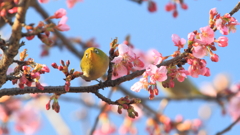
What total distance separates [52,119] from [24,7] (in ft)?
13.5

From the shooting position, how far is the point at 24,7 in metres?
1.18

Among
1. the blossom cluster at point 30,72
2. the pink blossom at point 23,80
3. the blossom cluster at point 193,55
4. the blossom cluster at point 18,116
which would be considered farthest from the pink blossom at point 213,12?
the blossom cluster at point 18,116

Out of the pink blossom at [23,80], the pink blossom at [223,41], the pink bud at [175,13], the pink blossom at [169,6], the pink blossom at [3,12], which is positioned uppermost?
the pink blossom at [169,6]

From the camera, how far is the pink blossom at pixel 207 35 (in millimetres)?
1470

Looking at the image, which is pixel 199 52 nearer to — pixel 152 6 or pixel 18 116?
pixel 152 6

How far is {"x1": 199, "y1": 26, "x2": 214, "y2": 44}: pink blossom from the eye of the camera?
4.82ft

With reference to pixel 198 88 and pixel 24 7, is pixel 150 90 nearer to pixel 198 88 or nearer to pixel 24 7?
pixel 24 7

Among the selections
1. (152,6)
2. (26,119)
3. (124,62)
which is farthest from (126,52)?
(26,119)

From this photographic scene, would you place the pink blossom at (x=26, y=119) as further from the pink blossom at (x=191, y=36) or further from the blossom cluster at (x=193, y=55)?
the pink blossom at (x=191, y=36)

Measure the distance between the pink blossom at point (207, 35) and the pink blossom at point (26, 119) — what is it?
2862 mm

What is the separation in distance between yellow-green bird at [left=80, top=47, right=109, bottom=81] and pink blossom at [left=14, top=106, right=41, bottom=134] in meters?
2.42

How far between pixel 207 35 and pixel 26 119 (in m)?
3.03

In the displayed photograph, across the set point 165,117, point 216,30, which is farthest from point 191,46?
point 165,117

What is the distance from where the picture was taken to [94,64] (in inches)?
62.2
